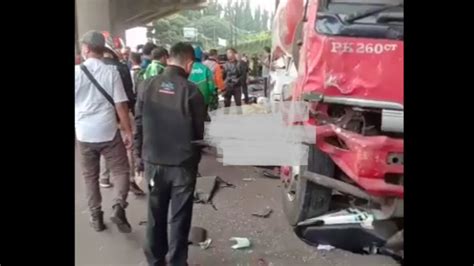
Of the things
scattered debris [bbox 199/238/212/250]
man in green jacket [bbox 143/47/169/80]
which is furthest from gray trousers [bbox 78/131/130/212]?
scattered debris [bbox 199/238/212/250]

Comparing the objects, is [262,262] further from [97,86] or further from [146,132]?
[97,86]

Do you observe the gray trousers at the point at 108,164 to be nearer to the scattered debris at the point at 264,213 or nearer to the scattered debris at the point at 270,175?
the scattered debris at the point at 264,213

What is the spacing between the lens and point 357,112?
115 inches

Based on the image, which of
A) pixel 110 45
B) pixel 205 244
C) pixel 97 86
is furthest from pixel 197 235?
pixel 110 45

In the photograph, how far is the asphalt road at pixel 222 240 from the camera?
3.32m

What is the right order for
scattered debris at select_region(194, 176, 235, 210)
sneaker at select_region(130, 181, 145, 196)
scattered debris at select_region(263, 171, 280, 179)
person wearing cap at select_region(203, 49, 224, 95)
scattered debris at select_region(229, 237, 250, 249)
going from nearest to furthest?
scattered debris at select_region(229, 237, 250, 249) → sneaker at select_region(130, 181, 145, 196) → scattered debris at select_region(194, 176, 235, 210) → scattered debris at select_region(263, 171, 280, 179) → person wearing cap at select_region(203, 49, 224, 95)

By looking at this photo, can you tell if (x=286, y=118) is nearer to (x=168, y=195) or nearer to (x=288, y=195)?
(x=288, y=195)

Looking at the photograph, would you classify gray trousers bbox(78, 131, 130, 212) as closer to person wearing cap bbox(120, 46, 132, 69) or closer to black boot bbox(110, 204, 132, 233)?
black boot bbox(110, 204, 132, 233)

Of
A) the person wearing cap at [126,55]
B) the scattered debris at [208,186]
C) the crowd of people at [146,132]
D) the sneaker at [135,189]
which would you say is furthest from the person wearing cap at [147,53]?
the scattered debris at [208,186]

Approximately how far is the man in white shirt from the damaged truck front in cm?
115

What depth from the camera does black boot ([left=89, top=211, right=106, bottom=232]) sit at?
3.55 metres

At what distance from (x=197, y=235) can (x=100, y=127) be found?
0.97 m
